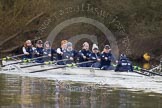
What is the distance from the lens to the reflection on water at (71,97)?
45.8ft

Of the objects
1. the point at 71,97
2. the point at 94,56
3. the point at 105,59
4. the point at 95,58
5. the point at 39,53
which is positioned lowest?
the point at 71,97

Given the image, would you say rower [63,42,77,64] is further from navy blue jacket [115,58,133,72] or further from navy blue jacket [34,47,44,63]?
navy blue jacket [115,58,133,72]

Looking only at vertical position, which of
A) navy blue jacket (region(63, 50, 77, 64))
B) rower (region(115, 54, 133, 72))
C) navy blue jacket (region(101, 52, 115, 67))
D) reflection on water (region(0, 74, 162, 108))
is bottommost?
reflection on water (region(0, 74, 162, 108))

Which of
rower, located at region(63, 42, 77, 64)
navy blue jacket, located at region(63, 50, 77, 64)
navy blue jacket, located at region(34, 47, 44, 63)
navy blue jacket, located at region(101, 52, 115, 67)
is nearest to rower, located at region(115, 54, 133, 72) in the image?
navy blue jacket, located at region(101, 52, 115, 67)

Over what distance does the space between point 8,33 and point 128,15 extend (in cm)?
1063

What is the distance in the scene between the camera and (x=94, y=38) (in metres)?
46.1

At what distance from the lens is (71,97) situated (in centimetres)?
1553

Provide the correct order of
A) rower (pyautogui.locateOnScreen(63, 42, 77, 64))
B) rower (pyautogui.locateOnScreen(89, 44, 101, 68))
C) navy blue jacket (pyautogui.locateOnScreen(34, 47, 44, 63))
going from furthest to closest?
navy blue jacket (pyautogui.locateOnScreen(34, 47, 44, 63))
rower (pyautogui.locateOnScreen(63, 42, 77, 64))
rower (pyautogui.locateOnScreen(89, 44, 101, 68))

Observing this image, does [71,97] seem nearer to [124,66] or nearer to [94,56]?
[124,66]

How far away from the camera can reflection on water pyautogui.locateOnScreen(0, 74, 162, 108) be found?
1395cm

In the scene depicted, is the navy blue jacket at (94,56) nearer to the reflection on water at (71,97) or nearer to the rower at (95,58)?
the rower at (95,58)

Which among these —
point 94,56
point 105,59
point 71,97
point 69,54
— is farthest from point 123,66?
point 71,97

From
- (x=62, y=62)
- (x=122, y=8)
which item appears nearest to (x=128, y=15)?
(x=122, y=8)

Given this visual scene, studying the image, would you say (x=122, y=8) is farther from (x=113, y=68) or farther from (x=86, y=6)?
(x=113, y=68)
